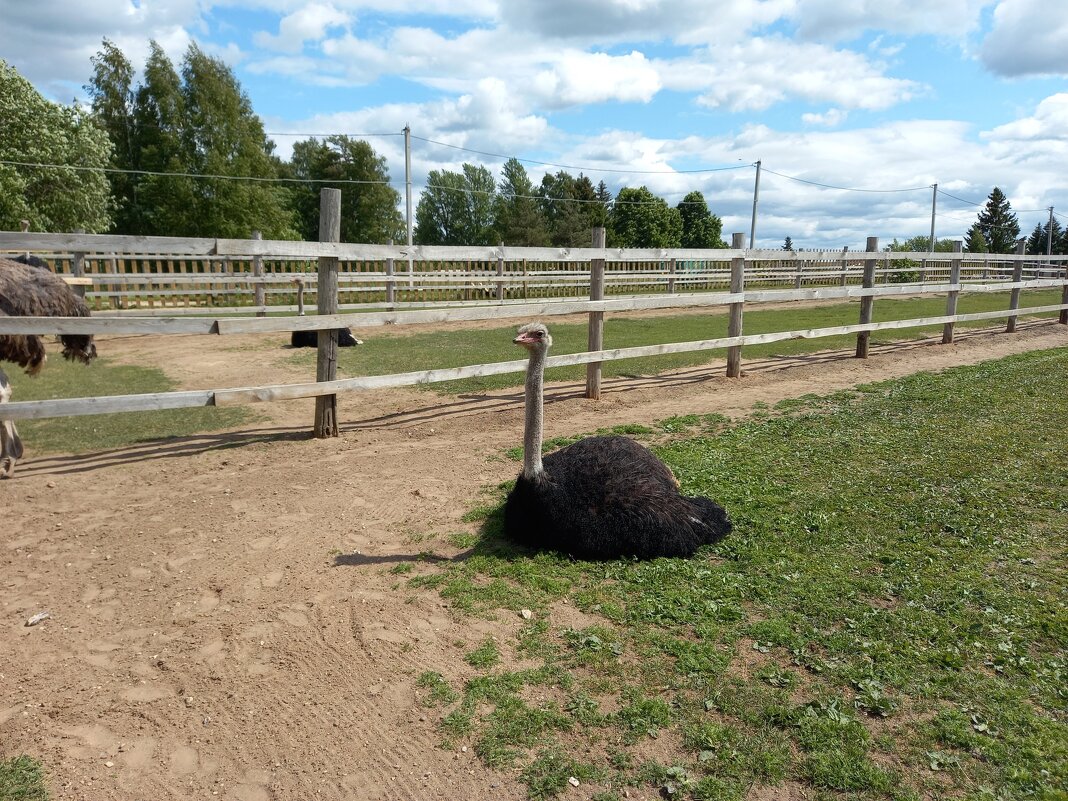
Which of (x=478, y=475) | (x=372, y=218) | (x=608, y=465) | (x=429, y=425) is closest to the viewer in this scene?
(x=608, y=465)

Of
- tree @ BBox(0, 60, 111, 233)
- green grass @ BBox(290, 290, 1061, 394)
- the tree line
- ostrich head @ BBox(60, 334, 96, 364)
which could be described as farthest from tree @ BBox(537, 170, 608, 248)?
ostrich head @ BBox(60, 334, 96, 364)

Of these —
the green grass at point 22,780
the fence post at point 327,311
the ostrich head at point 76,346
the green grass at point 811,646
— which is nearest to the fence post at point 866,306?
the green grass at point 811,646

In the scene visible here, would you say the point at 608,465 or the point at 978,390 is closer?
the point at 608,465

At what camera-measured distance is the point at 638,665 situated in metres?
3.08

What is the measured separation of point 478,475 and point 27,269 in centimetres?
444

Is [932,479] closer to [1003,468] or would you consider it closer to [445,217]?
[1003,468]

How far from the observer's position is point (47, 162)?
28.2 metres

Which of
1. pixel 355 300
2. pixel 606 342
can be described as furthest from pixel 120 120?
pixel 606 342

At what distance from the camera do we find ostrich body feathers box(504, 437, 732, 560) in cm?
400

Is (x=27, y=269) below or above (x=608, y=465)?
above

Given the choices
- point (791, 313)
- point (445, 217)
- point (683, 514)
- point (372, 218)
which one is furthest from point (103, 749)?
point (445, 217)

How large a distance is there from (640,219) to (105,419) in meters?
59.5

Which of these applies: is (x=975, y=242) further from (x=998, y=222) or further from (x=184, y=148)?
(x=184, y=148)

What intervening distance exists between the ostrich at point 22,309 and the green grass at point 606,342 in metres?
3.77
